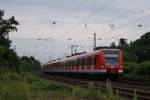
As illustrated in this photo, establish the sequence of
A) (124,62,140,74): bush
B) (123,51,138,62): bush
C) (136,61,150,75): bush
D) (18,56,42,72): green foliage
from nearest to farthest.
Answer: (136,61,150,75): bush, (124,62,140,74): bush, (18,56,42,72): green foliage, (123,51,138,62): bush

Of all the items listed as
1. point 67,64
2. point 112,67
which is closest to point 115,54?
point 112,67

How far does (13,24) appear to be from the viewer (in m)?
68.0

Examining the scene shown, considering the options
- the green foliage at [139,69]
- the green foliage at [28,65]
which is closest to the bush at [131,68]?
the green foliage at [139,69]

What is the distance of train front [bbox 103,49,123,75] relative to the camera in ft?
134

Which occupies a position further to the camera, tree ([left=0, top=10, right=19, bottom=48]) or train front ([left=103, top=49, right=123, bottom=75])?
tree ([left=0, top=10, right=19, bottom=48])

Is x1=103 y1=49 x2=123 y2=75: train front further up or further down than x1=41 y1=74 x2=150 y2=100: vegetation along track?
further up

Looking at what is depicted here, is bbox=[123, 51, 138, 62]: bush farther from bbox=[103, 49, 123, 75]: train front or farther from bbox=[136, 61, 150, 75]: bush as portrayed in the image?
bbox=[103, 49, 123, 75]: train front

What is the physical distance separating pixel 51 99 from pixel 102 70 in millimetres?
21733

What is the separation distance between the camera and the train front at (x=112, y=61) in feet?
134

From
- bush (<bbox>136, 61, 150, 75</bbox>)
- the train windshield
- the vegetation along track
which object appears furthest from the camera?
bush (<bbox>136, 61, 150, 75</bbox>)

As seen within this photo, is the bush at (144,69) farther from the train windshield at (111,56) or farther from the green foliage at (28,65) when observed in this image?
the green foliage at (28,65)

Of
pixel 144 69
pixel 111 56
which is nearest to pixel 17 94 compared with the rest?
pixel 111 56

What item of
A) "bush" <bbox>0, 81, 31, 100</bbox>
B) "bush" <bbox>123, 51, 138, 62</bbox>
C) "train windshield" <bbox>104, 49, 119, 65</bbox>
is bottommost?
"bush" <bbox>0, 81, 31, 100</bbox>

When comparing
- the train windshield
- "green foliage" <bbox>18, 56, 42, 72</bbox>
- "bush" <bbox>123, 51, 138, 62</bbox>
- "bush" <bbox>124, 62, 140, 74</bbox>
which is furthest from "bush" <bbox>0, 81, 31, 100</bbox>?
"bush" <bbox>123, 51, 138, 62</bbox>
